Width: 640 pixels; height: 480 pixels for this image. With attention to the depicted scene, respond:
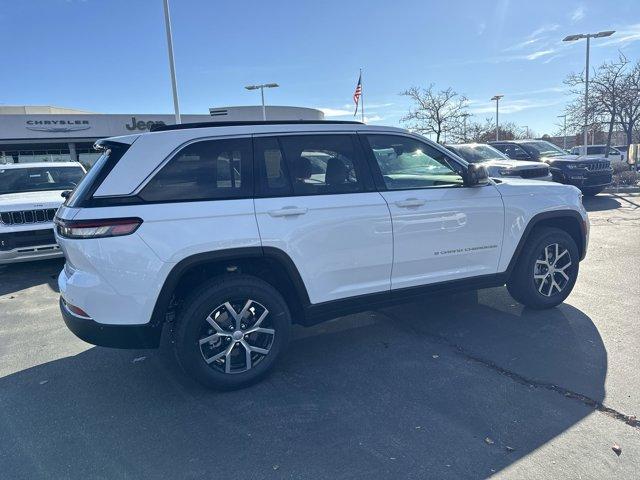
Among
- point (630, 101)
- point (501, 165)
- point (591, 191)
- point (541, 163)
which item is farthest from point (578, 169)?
point (630, 101)

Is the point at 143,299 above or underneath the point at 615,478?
above

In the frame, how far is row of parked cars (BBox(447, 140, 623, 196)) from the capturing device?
11039mm

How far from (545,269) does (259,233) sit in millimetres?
3074

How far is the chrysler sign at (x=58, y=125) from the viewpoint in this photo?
38.4 metres

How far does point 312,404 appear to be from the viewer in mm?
3328

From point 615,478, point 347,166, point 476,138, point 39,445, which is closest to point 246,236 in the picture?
point 347,166

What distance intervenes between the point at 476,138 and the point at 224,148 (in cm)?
4249

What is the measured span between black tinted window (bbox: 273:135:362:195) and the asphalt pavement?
1.48 metres

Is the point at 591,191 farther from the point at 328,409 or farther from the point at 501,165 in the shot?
the point at 328,409

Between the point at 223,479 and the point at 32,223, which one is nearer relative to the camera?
the point at 223,479

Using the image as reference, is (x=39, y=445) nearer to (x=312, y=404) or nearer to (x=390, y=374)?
(x=312, y=404)

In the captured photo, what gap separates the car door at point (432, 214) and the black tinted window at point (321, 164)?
19 centimetres

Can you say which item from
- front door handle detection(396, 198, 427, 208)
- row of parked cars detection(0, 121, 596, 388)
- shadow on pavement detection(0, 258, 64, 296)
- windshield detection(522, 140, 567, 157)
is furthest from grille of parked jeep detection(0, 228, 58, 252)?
windshield detection(522, 140, 567, 157)

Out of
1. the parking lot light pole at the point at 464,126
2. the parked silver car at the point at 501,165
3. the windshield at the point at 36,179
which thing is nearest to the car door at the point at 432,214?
the parked silver car at the point at 501,165
